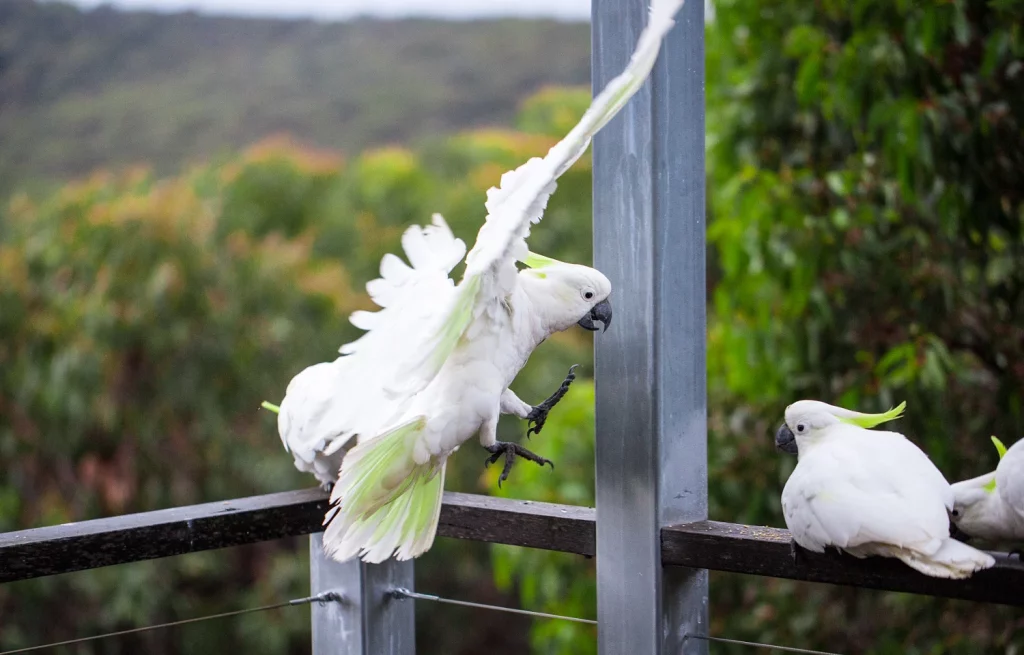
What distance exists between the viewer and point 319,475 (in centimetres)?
148

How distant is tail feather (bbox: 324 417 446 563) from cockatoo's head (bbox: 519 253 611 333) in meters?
0.20

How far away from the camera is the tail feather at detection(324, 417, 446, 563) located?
1151 mm

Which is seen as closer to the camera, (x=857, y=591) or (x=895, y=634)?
(x=895, y=634)

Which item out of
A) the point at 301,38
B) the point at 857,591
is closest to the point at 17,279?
the point at 301,38

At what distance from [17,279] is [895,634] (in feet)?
10.7

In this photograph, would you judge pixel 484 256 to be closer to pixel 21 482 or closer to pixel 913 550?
pixel 913 550

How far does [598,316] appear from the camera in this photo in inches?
47.9

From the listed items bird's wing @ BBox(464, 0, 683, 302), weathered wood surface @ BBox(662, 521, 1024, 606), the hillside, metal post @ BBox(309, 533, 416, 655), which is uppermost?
the hillside

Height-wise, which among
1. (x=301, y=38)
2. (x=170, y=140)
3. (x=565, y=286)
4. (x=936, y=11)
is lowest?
(x=565, y=286)

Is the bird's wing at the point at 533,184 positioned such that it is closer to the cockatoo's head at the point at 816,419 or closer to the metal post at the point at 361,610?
the cockatoo's head at the point at 816,419

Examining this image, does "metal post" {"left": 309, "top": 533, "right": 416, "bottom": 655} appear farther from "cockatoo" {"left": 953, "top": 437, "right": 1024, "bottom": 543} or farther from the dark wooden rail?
"cockatoo" {"left": 953, "top": 437, "right": 1024, "bottom": 543}

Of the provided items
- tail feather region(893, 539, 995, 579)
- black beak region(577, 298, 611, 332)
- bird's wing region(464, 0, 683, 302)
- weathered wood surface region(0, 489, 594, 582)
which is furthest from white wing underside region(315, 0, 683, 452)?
tail feather region(893, 539, 995, 579)

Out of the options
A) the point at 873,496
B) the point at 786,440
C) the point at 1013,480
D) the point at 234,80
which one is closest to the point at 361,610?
the point at 786,440

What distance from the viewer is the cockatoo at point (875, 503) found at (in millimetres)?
959
